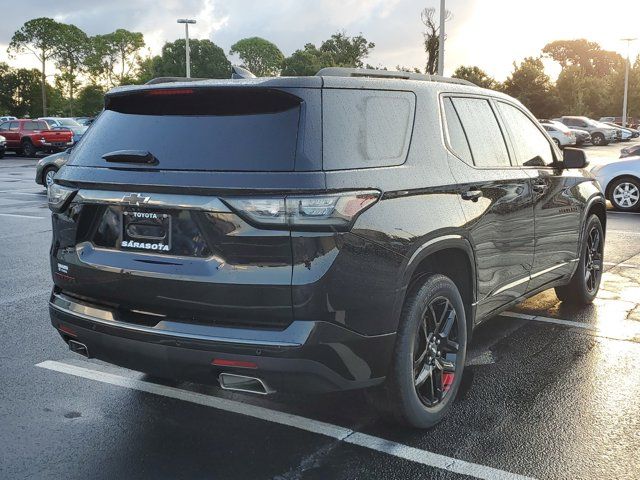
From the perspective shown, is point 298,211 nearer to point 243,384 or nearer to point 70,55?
point 243,384

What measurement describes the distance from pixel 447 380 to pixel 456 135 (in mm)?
1371

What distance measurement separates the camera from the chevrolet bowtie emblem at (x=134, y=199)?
10.8 ft

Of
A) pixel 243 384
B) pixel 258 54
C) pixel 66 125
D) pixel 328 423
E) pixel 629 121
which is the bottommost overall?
pixel 328 423

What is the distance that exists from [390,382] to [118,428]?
1479 mm

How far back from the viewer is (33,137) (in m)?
35.4

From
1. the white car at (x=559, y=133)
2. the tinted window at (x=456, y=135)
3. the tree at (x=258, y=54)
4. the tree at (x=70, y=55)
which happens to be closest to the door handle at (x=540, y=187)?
the tinted window at (x=456, y=135)

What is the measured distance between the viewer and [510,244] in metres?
4.55

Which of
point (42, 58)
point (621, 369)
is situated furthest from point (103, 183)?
point (42, 58)

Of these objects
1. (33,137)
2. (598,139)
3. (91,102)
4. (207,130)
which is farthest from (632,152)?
(91,102)

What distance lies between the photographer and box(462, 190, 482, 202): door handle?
395cm

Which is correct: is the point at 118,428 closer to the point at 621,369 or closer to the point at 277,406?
the point at 277,406

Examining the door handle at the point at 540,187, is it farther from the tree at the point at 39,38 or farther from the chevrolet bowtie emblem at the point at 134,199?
the tree at the point at 39,38

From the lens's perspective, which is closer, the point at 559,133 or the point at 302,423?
the point at 302,423

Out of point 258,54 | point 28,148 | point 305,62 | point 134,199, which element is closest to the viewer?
point 134,199
